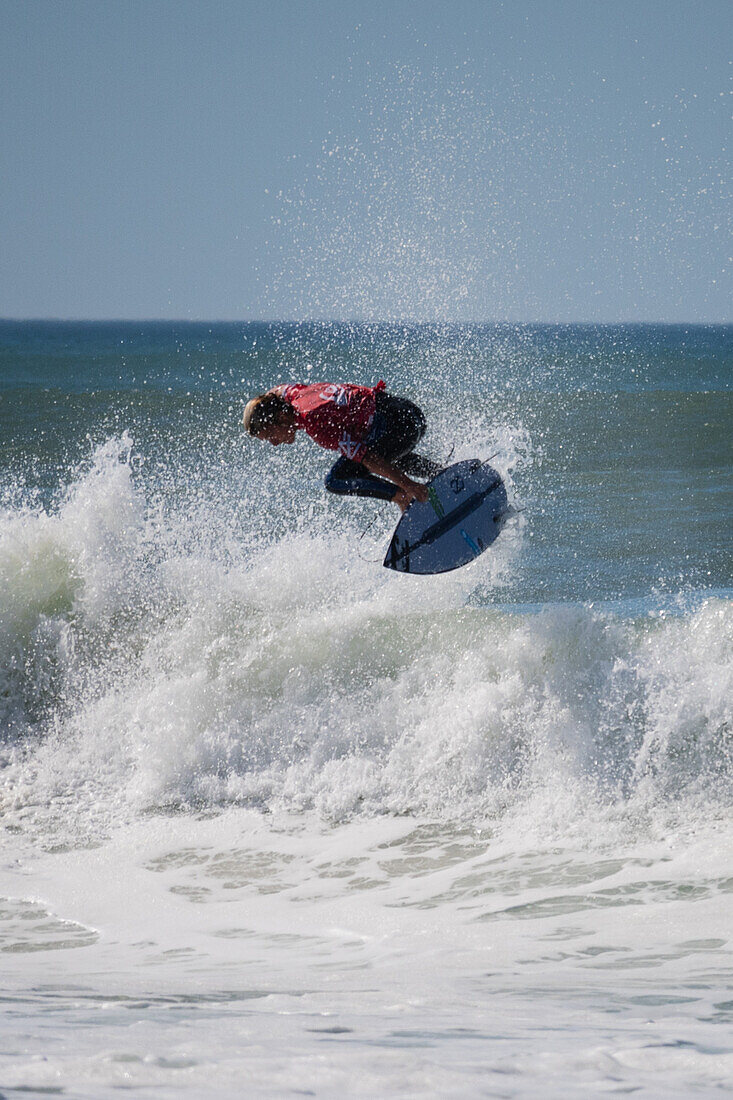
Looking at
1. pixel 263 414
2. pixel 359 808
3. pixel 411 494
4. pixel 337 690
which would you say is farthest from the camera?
pixel 337 690

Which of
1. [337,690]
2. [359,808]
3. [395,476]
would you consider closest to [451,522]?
[395,476]

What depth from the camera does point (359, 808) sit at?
6.32 meters

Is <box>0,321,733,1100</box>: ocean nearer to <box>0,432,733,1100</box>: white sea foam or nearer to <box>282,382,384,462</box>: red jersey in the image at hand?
<box>0,432,733,1100</box>: white sea foam

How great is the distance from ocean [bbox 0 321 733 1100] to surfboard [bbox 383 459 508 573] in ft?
0.83

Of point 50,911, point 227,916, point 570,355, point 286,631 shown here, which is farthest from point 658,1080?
point 570,355

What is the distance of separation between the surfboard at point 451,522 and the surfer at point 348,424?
34 cm

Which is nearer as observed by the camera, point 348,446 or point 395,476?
point 348,446

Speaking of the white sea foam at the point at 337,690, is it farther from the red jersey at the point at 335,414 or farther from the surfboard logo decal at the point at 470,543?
the red jersey at the point at 335,414

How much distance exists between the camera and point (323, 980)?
393cm

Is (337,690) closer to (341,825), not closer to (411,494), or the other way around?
(341,825)

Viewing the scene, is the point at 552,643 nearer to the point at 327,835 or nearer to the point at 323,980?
the point at 327,835

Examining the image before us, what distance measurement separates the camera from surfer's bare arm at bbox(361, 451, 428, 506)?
252 inches

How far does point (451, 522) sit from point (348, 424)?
123cm

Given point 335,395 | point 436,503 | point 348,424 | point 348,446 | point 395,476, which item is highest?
point 335,395
